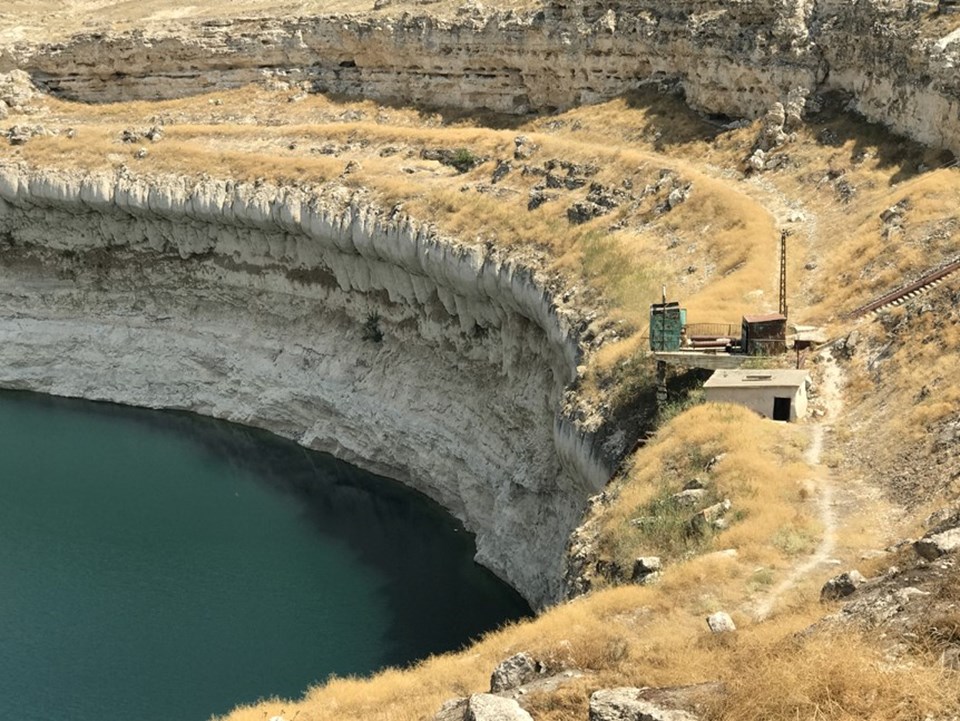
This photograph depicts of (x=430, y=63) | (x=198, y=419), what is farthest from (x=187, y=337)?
(x=430, y=63)

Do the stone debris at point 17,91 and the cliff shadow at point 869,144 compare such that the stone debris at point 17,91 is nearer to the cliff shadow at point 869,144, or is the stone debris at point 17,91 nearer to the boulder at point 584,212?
the boulder at point 584,212

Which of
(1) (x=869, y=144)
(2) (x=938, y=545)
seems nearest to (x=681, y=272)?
(1) (x=869, y=144)

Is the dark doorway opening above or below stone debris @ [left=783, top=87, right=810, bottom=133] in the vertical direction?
below

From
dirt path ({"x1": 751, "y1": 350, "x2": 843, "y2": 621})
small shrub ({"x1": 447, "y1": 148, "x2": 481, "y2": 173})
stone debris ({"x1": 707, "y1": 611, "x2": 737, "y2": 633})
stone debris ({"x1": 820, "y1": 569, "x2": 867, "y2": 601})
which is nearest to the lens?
stone debris ({"x1": 820, "y1": 569, "x2": 867, "y2": 601})

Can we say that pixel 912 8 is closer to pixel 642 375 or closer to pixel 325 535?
pixel 642 375

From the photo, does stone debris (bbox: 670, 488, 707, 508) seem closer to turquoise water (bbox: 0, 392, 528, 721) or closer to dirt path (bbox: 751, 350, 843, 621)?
dirt path (bbox: 751, 350, 843, 621)

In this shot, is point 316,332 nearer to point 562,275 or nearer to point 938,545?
point 562,275

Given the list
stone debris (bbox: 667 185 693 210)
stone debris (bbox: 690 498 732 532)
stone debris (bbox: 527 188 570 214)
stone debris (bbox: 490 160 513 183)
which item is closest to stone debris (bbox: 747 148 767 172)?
stone debris (bbox: 667 185 693 210)
